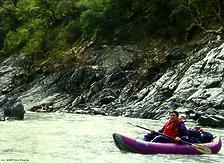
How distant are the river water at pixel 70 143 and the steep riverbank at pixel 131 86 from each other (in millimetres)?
4151

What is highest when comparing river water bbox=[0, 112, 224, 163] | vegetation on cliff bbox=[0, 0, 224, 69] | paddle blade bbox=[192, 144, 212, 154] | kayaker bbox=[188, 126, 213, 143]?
vegetation on cliff bbox=[0, 0, 224, 69]

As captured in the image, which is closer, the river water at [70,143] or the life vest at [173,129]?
the river water at [70,143]

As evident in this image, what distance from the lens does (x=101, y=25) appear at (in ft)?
180

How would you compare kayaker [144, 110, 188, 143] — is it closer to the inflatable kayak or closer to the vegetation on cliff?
the inflatable kayak

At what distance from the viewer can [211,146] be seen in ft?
67.1

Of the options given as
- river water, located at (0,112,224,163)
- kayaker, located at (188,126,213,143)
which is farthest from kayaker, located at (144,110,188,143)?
river water, located at (0,112,224,163)

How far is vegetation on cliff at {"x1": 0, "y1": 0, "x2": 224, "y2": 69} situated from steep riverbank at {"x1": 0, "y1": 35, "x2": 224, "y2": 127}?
2.44 m

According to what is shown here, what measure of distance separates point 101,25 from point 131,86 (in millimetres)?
13929

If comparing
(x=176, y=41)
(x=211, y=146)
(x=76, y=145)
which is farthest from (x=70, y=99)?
(x=211, y=146)

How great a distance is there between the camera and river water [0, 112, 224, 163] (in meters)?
18.8

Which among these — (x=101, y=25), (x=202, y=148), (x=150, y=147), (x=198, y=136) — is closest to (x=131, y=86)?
(x=101, y=25)

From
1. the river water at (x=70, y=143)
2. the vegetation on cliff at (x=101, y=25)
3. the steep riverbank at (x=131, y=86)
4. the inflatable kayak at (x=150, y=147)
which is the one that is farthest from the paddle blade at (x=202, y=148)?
the vegetation on cliff at (x=101, y=25)

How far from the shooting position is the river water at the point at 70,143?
1877 cm

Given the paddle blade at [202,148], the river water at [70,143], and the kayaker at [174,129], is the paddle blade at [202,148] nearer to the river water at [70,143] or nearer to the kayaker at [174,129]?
the river water at [70,143]
